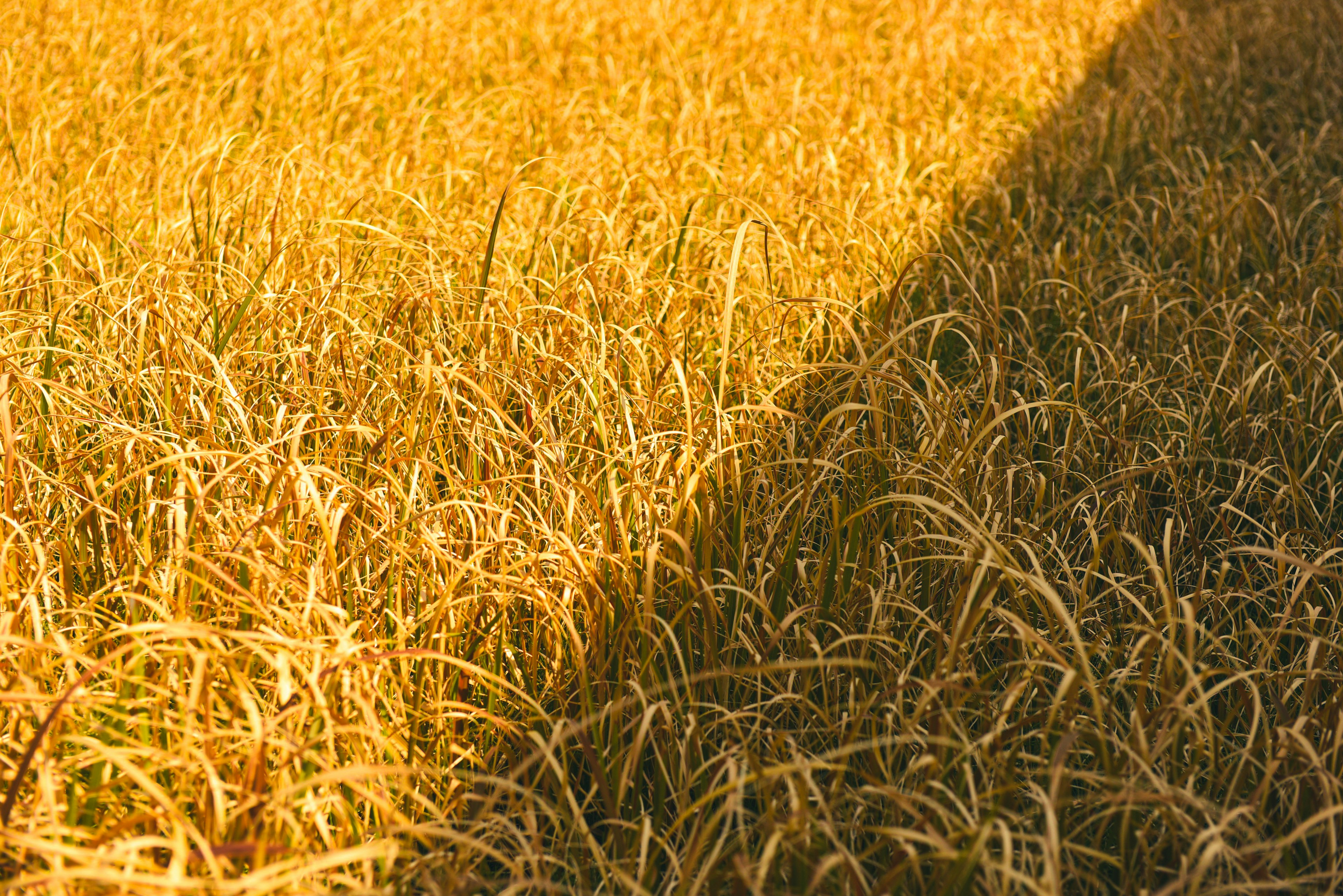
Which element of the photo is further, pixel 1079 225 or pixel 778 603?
pixel 1079 225

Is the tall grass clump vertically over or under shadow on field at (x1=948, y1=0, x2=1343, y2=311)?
under

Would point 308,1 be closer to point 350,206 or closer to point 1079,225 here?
point 350,206

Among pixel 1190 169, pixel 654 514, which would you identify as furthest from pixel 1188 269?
pixel 654 514

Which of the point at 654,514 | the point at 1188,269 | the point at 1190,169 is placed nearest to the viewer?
the point at 654,514

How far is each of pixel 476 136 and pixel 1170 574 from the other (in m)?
2.70

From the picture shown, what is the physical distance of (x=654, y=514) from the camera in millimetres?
1576

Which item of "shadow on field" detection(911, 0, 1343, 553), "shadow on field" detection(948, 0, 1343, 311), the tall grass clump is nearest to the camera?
the tall grass clump

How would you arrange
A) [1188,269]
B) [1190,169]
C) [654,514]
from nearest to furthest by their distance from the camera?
[654,514]
[1188,269]
[1190,169]

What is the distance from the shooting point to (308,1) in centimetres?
446

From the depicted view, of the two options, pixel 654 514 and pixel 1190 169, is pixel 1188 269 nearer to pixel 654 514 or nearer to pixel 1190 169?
pixel 1190 169

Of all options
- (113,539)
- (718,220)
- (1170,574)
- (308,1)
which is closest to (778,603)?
(1170,574)

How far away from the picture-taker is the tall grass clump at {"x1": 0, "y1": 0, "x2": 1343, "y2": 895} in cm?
126

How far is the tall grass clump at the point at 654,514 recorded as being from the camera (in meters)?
1.26

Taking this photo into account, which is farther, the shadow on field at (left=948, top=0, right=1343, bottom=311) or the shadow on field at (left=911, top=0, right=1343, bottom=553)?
the shadow on field at (left=948, top=0, right=1343, bottom=311)
